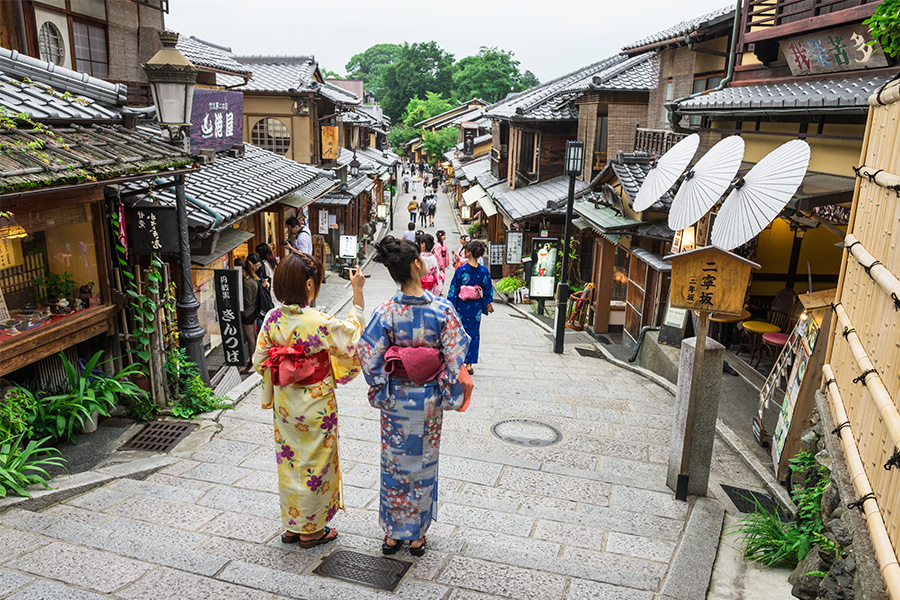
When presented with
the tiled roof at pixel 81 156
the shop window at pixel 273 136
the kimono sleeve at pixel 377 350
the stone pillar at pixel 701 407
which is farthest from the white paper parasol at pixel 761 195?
the shop window at pixel 273 136

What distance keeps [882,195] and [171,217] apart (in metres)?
7.12

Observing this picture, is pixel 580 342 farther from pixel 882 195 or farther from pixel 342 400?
pixel 882 195

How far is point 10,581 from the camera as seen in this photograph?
3.80 m

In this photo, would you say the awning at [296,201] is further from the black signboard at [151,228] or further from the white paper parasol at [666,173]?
the white paper parasol at [666,173]

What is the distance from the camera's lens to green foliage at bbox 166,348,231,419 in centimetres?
761

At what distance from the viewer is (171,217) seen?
7.46 meters

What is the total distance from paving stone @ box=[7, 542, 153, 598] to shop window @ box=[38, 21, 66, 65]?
722 cm

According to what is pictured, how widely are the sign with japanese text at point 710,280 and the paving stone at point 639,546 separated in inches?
83.1

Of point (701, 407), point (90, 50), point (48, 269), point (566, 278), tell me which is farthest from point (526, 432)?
point (90, 50)

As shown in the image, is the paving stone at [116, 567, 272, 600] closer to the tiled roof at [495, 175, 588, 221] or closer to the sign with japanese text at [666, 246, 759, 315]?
the sign with japanese text at [666, 246, 759, 315]

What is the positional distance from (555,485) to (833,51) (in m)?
6.72

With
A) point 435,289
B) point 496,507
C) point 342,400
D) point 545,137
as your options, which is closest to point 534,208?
point 545,137

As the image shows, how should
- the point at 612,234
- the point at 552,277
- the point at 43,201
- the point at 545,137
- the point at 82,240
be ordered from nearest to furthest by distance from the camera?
the point at 43,201 → the point at 82,240 → the point at 612,234 → the point at 552,277 → the point at 545,137

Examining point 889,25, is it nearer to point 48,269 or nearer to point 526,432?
point 526,432
